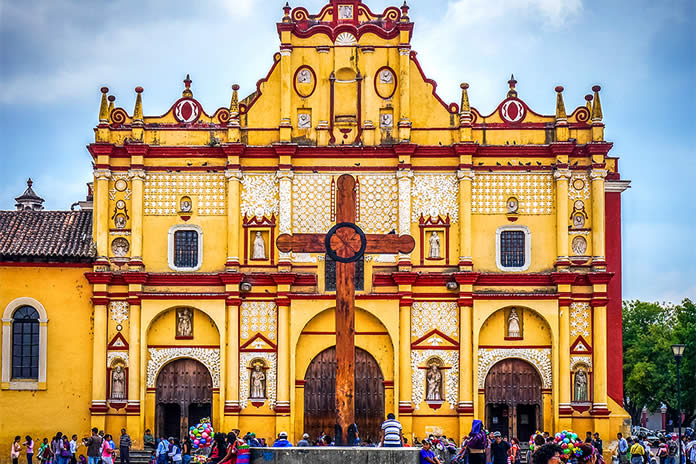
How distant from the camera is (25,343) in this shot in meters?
34.7

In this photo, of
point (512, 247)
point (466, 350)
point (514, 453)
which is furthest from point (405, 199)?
point (514, 453)

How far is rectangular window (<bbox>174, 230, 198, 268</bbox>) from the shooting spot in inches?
1373

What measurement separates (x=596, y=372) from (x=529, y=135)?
8533 mm

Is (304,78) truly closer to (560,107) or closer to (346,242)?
(560,107)

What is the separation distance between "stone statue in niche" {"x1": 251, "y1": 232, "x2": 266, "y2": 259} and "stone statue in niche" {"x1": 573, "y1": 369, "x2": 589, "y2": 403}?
1158 centimetres

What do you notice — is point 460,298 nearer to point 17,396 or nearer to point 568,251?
point 568,251

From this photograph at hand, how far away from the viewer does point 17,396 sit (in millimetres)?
34312

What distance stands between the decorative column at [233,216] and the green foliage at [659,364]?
94.0 feet

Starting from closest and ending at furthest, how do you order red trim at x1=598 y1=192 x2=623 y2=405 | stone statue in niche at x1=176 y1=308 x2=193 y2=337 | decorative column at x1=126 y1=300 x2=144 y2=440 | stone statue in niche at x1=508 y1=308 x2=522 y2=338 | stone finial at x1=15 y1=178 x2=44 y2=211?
decorative column at x1=126 y1=300 x2=144 y2=440 → stone statue in niche at x1=508 y1=308 x2=522 y2=338 → stone statue in niche at x1=176 y1=308 x2=193 y2=337 → red trim at x1=598 y1=192 x2=623 y2=405 → stone finial at x1=15 y1=178 x2=44 y2=211

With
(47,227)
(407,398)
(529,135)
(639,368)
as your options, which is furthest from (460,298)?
(639,368)

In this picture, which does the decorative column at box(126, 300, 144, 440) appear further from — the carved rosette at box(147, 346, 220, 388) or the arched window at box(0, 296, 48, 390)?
the arched window at box(0, 296, 48, 390)

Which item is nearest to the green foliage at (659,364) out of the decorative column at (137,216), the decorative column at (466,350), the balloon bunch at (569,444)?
the decorative column at (466,350)

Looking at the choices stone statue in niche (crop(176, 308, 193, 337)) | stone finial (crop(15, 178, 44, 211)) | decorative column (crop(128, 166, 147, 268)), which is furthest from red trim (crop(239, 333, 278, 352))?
stone finial (crop(15, 178, 44, 211))

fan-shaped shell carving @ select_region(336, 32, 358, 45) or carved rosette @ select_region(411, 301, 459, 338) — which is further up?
fan-shaped shell carving @ select_region(336, 32, 358, 45)
